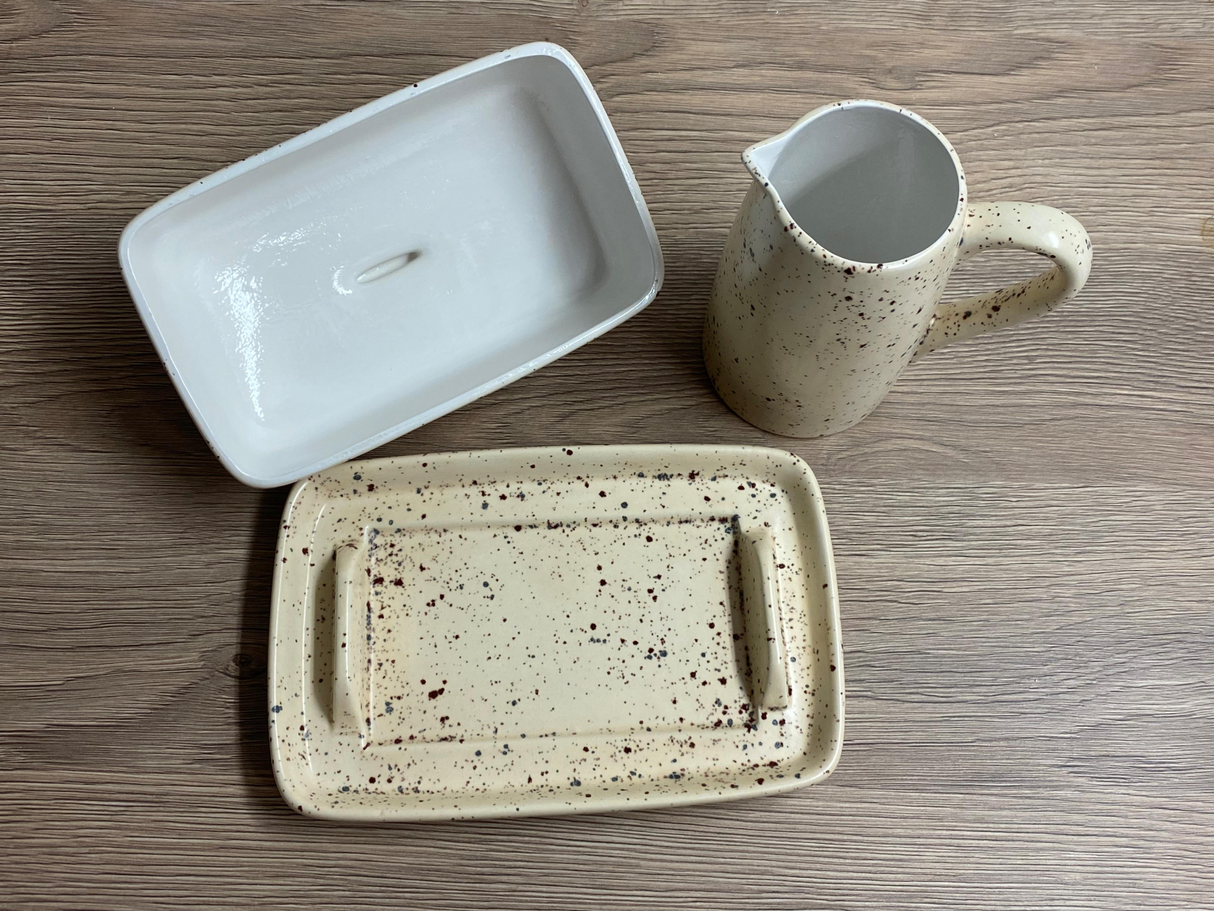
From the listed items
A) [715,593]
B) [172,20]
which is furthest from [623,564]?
[172,20]

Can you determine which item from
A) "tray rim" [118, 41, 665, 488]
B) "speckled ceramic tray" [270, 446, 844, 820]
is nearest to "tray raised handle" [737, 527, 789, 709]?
"speckled ceramic tray" [270, 446, 844, 820]

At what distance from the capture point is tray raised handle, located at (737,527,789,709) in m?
0.55

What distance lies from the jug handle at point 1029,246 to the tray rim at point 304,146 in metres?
0.19

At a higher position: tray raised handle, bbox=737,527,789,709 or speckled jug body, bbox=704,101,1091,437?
speckled jug body, bbox=704,101,1091,437

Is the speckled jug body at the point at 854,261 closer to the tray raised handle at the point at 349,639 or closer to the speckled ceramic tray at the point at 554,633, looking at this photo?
the speckled ceramic tray at the point at 554,633

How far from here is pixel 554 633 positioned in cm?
57

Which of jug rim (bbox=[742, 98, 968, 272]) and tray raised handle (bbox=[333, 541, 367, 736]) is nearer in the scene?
jug rim (bbox=[742, 98, 968, 272])

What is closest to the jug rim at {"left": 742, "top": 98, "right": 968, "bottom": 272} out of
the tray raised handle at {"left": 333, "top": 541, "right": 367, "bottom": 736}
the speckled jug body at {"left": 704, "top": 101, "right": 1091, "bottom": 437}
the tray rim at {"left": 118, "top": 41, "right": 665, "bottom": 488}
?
the speckled jug body at {"left": 704, "top": 101, "right": 1091, "bottom": 437}

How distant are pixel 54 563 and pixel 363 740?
9.7 inches

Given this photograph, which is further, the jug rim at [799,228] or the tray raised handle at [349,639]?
the tray raised handle at [349,639]

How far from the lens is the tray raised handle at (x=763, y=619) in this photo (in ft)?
1.81

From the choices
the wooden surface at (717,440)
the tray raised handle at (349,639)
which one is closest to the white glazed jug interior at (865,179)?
the wooden surface at (717,440)

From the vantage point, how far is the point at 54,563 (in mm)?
586

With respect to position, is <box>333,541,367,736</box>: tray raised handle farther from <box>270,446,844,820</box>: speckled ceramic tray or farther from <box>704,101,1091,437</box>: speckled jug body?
<box>704,101,1091,437</box>: speckled jug body
